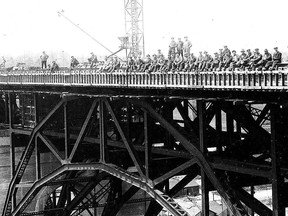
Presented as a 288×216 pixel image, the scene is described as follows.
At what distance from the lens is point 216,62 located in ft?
67.5

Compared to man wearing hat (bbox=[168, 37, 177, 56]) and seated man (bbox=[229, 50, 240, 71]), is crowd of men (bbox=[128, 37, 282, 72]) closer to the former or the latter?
seated man (bbox=[229, 50, 240, 71])

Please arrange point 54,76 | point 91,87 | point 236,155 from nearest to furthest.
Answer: point 236,155
point 91,87
point 54,76

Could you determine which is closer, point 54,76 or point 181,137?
point 181,137

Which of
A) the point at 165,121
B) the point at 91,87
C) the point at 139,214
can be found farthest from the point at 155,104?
the point at 139,214

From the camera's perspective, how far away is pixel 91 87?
92.2ft

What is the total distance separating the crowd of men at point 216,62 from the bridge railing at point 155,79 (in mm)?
256

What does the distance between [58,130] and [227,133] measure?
12.8 metres

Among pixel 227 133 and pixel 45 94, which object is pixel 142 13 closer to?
pixel 45 94

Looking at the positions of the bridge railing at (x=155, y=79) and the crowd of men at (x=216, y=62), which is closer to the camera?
the bridge railing at (x=155, y=79)

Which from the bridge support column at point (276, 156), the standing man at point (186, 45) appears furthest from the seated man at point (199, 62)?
the standing man at point (186, 45)

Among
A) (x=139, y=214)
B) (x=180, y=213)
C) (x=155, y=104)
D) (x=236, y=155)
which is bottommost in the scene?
(x=139, y=214)

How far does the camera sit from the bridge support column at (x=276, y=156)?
18.0m

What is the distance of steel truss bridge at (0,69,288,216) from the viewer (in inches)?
738

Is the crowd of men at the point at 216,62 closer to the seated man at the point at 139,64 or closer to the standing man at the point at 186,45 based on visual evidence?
the seated man at the point at 139,64
